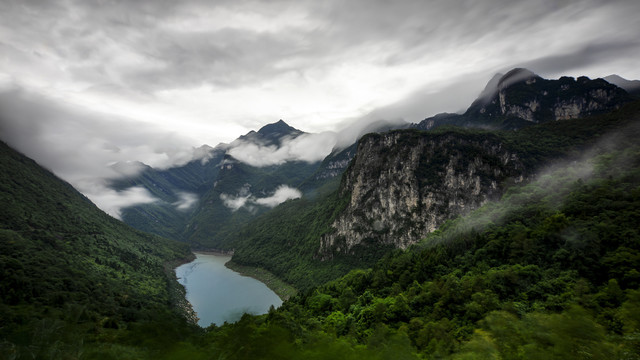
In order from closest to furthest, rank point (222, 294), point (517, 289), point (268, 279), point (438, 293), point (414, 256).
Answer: point (517, 289) < point (438, 293) < point (414, 256) < point (222, 294) < point (268, 279)

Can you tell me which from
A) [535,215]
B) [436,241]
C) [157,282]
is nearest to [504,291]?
[535,215]

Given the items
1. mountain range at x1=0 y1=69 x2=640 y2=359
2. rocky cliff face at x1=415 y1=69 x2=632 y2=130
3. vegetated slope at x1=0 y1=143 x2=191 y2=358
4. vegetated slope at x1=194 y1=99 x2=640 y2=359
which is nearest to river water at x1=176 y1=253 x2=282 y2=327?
vegetated slope at x1=0 y1=143 x2=191 y2=358

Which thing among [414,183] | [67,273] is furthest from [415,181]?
[67,273]

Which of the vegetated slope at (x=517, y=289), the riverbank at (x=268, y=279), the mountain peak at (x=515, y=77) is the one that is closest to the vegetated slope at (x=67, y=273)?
the vegetated slope at (x=517, y=289)

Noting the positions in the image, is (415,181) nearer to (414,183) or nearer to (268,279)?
(414,183)

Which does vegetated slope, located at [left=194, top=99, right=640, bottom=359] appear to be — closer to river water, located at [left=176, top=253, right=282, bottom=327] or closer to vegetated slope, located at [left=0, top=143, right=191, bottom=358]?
vegetated slope, located at [left=0, top=143, right=191, bottom=358]

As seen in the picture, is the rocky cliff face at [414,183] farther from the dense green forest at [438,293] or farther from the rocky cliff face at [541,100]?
the rocky cliff face at [541,100]
